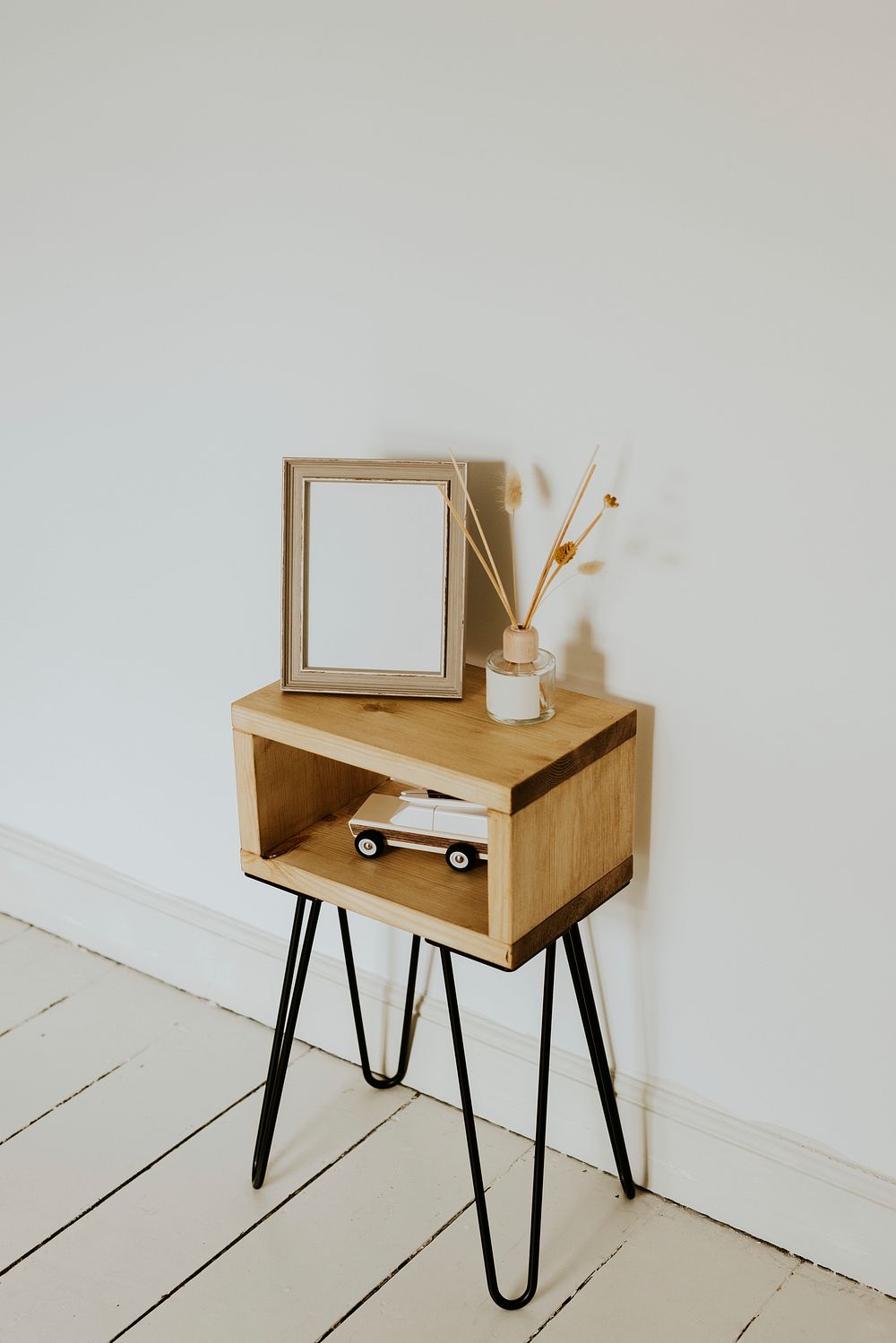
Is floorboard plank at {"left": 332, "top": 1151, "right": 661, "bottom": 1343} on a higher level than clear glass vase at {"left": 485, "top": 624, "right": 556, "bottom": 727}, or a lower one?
lower

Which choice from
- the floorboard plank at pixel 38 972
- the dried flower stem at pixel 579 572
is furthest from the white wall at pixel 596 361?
the floorboard plank at pixel 38 972

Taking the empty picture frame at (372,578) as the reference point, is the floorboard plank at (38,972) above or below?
below

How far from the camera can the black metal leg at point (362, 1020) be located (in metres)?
1.95

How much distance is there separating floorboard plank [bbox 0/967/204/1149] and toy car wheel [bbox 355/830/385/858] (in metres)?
0.77

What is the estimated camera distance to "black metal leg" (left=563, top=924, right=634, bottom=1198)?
1.68 metres

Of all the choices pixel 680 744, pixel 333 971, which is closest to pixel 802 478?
pixel 680 744

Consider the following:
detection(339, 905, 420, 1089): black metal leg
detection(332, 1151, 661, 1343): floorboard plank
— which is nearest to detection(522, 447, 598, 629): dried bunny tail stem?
detection(339, 905, 420, 1089): black metal leg

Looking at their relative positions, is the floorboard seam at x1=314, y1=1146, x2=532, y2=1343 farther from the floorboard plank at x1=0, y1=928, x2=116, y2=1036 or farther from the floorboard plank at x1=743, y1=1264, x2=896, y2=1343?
the floorboard plank at x1=0, y1=928, x2=116, y2=1036

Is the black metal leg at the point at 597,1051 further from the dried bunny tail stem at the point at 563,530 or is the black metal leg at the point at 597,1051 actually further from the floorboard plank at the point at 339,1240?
the dried bunny tail stem at the point at 563,530

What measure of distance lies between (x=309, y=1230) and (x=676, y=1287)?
494 mm

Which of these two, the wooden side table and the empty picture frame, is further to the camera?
the empty picture frame

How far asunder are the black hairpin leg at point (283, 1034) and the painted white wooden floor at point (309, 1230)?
64 millimetres

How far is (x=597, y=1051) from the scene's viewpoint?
1.74m

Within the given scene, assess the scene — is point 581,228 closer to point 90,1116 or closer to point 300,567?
point 300,567
